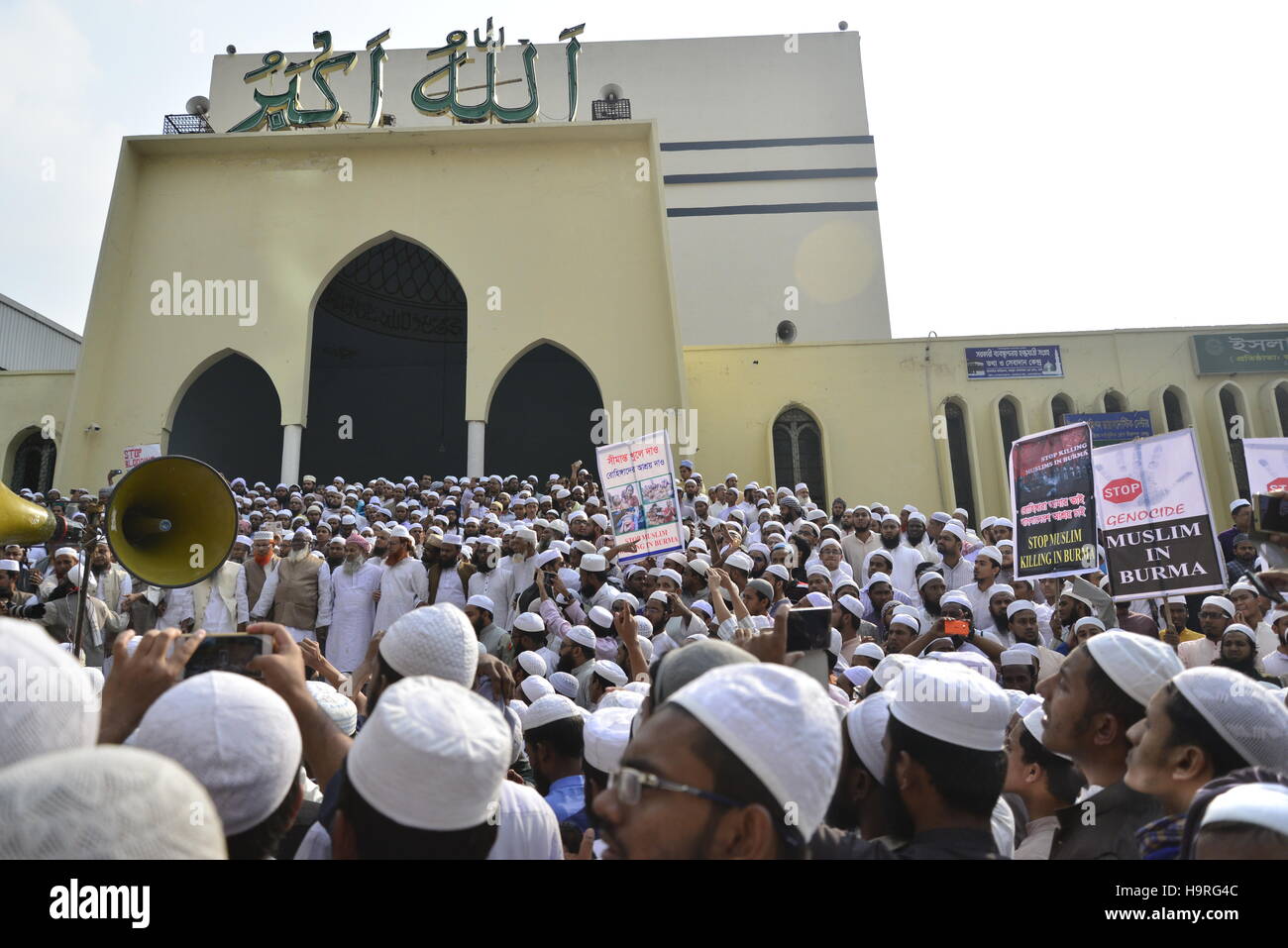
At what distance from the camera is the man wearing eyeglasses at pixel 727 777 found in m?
1.45

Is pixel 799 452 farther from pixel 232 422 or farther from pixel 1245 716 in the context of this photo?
pixel 1245 716

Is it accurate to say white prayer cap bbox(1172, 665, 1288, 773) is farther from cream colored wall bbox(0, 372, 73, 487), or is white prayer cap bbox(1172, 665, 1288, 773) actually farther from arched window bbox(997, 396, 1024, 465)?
cream colored wall bbox(0, 372, 73, 487)

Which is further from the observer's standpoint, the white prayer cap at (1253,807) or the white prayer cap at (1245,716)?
the white prayer cap at (1245,716)

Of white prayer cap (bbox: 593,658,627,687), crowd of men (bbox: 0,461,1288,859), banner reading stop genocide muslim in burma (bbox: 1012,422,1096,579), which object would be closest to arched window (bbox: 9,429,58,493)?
white prayer cap (bbox: 593,658,627,687)

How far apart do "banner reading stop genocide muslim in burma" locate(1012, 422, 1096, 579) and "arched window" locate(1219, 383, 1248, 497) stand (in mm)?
10714

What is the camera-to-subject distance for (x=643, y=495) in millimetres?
8523

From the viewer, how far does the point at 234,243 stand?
16.0 metres

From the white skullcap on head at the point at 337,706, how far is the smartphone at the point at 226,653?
1.99ft

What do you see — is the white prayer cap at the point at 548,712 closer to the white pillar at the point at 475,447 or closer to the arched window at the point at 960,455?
the white pillar at the point at 475,447

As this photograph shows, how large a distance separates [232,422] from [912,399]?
13.2m

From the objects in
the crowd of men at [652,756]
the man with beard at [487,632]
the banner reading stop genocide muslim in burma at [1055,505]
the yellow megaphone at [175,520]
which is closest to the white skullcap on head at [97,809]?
the crowd of men at [652,756]
